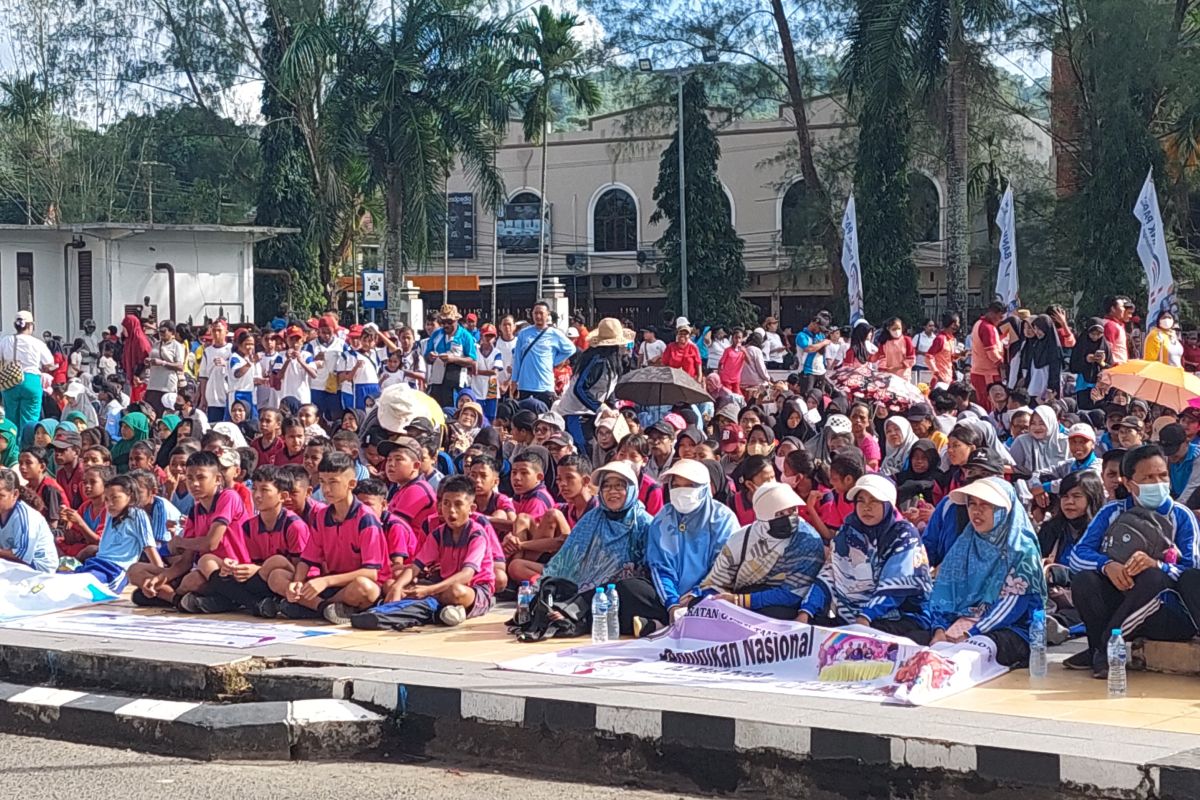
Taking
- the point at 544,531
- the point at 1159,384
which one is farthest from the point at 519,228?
the point at 544,531

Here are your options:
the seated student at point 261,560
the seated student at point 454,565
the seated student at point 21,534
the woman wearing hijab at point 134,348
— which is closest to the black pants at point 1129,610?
the seated student at point 454,565

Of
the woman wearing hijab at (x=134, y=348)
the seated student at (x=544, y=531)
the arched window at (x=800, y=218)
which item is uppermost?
the arched window at (x=800, y=218)

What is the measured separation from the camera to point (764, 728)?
6.77 metres

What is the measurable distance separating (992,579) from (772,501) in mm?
1272

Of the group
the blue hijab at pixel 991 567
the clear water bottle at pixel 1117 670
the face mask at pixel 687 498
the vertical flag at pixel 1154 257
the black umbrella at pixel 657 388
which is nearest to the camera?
the clear water bottle at pixel 1117 670

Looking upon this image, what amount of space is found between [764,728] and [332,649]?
295 centimetres

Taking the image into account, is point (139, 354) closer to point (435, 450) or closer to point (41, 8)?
point (435, 450)

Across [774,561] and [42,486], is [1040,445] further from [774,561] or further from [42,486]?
[42,486]

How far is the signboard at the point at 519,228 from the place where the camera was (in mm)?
51875

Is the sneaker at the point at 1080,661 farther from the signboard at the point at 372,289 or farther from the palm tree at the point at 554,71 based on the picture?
the palm tree at the point at 554,71

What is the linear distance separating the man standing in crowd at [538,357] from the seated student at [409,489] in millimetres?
5584

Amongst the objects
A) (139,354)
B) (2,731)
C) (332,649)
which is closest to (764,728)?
(332,649)

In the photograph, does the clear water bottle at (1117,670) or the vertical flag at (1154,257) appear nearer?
the clear water bottle at (1117,670)

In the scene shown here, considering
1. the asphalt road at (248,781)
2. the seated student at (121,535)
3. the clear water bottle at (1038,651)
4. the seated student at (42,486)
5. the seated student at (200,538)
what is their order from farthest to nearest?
the seated student at (42,486), the seated student at (121,535), the seated student at (200,538), the clear water bottle at (1038,651), the asphalt road at (248,781)
